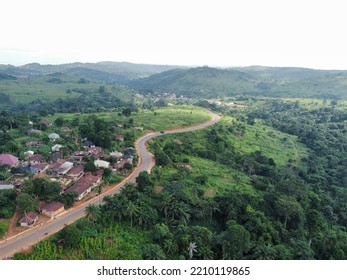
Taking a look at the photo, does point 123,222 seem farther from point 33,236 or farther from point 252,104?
point 252,104

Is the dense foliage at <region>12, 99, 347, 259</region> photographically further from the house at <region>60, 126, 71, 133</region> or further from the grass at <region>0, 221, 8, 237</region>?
the house at <region>60, 126, 71, 133</region>

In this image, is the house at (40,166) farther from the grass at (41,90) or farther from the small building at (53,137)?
the grass at (41,90)

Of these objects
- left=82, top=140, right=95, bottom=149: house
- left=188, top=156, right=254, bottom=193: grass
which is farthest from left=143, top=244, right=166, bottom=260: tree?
left=82, top=140, right=95, bottom=149: house

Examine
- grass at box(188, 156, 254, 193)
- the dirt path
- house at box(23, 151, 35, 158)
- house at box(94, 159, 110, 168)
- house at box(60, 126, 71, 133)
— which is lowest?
the dirt path

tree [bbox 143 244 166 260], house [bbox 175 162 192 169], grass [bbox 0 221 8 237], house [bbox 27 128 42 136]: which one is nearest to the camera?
tree [bbox 143 244 166 260]

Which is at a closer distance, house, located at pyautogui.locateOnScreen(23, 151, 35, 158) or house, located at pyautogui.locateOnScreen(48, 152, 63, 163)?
house, located at pyautogui.locateOnScreen(48, 152, 63, 163)

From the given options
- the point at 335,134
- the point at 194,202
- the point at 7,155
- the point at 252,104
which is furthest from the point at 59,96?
the point at 194,202

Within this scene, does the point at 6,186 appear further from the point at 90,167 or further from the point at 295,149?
the point at 295,149

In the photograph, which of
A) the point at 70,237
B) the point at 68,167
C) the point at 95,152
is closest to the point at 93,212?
the point at 70,237

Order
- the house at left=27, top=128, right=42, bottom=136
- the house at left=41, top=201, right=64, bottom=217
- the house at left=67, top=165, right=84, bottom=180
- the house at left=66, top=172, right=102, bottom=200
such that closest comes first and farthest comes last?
the house at left=41, top=201, right=64, bottom=217 < the house at left=66, top=172, right=102, bottom=200 < the house at left=67, top=165, right=84, bottom=180 < the house at left=27, top=128, right=42, bottom=136
